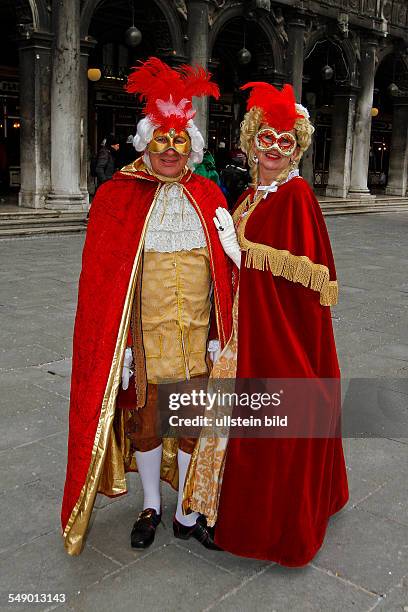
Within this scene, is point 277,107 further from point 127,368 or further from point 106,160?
point 106,160

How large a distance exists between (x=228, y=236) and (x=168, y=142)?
18.6 inches

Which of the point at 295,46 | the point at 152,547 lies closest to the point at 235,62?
the point at 295,46

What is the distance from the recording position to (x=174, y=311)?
2.90m

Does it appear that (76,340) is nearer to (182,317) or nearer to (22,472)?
(182,317)

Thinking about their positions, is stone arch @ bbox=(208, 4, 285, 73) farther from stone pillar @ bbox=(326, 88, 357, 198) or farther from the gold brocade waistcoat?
the gold brocade waistcoat

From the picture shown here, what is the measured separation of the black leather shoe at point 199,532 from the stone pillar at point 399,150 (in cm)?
2377

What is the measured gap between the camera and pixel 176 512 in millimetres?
3127

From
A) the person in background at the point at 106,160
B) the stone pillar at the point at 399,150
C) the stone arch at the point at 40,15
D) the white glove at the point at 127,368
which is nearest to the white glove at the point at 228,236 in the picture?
the white glove at the point at 127,368

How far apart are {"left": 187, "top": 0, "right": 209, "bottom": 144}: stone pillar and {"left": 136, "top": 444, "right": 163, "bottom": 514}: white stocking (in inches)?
534

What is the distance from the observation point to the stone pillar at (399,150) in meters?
24.5

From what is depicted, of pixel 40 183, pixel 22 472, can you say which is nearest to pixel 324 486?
pixel 22 472

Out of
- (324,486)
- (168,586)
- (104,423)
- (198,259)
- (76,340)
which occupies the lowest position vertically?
(168,586)

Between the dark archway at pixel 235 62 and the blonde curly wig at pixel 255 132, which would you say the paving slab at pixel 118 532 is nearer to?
the blonde curly wig at pixel 255 132

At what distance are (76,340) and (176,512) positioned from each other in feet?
3.09
